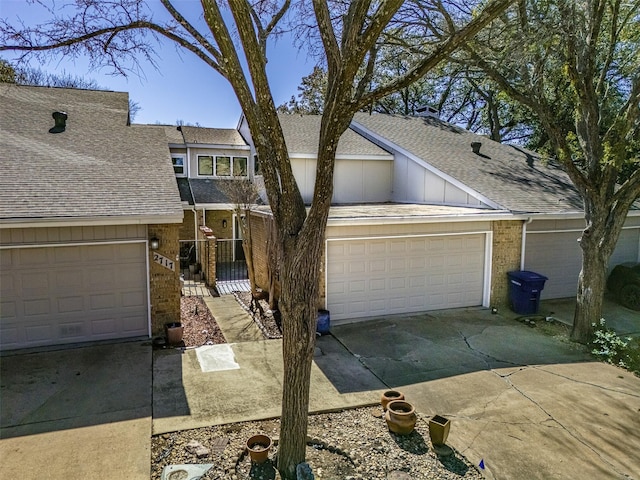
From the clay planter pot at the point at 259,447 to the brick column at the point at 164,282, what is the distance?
182 inches

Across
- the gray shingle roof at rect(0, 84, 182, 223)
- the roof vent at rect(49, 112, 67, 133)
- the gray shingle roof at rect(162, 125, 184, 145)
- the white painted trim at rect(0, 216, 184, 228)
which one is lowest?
the white painted trim at rect(0, 216, 184, 228)

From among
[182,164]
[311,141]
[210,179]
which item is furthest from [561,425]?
[182,164]

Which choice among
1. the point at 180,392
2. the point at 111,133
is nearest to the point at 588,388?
the point at 180,392

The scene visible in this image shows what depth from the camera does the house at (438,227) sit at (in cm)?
1012

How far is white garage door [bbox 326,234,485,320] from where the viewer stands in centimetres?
998

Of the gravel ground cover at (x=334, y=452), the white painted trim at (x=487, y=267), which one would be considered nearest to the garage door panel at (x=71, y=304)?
the gravel ground cover at (x=334, y=452)

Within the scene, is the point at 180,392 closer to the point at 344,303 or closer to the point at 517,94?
the point at 344,303

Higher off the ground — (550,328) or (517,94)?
(517,94)

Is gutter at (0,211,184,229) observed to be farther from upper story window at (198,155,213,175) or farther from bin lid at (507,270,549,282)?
upper story window at (198,155,213,175)

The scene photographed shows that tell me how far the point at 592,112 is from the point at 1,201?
1123 cm

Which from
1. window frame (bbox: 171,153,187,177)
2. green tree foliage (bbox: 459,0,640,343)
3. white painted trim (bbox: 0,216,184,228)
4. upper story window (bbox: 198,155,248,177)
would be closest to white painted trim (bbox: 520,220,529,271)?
green tree foliage (bbox: 459,0,640,343)

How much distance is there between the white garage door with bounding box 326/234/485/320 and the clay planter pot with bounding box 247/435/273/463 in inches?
205

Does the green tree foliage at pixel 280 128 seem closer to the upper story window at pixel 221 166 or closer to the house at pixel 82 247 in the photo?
the house at pixel 82 247

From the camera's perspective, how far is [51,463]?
15.2 ft
